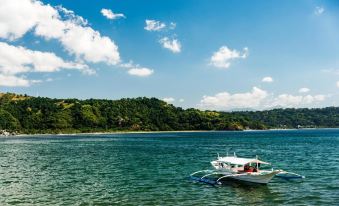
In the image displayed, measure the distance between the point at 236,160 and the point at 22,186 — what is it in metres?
28.3

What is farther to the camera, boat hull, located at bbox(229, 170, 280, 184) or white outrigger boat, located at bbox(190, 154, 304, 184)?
white outrigger boat, located at bbox(190, 154, 304, 184)

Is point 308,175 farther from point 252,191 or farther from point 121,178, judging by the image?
point 121,178

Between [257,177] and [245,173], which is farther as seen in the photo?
[245,173]

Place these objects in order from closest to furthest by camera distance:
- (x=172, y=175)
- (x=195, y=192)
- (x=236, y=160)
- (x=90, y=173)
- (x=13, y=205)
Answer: (x=13, y=205) → (x=195, y=192) → (x=236, y=160) → (x=172, y=175) → (x=90, y=173)

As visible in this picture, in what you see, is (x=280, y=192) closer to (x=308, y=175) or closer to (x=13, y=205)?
(x=308, y=175)

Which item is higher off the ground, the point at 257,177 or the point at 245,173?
the point at 245,173

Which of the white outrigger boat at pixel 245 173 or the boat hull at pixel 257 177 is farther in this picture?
the white outrigger boat at pixel 245 173

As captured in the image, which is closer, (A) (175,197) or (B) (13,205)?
(B) (13,205)

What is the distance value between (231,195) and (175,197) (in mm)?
6291

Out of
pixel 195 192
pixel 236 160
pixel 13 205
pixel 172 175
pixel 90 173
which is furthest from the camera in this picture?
pixel 90 173

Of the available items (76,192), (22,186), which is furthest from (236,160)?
(22,186)

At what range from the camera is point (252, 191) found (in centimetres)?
4569

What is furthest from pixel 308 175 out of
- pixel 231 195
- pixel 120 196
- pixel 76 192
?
pixel 76 192

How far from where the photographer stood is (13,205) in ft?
128
